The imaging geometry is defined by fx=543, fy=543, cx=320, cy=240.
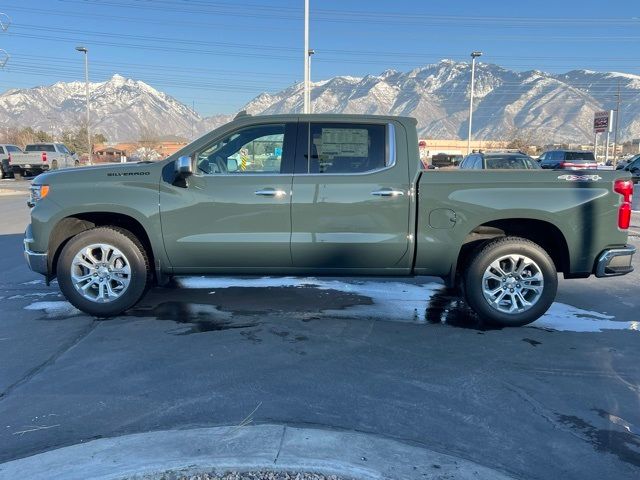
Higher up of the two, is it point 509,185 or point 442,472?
point 509,185

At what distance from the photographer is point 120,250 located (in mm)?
5414

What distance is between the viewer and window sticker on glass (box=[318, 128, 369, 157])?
214 inches

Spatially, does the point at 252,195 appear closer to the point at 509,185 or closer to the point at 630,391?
the point at 509,185

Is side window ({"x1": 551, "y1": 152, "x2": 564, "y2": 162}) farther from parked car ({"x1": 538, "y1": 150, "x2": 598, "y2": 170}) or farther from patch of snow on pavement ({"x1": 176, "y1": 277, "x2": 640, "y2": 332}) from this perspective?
patch of snow on pavement ({"x1": 176, "y1": 277, "x2": 640, "y2": 332})

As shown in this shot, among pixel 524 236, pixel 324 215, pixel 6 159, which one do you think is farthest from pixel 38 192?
pixel 6 159

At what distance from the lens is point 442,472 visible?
2.92 meters

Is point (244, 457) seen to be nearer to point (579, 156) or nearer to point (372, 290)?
point (372, 290)

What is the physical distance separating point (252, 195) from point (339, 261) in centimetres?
108

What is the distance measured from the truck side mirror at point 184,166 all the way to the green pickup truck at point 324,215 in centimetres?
2

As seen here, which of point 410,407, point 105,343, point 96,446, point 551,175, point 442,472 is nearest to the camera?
point 442,472

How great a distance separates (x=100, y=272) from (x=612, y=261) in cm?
506

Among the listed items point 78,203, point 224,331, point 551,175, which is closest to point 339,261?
point 224,331

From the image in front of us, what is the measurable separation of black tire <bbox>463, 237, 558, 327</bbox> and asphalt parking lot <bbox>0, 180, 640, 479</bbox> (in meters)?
0.15

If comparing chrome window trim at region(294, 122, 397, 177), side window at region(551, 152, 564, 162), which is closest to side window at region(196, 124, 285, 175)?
chrome window trim at region(294, 122, 397, 177)
